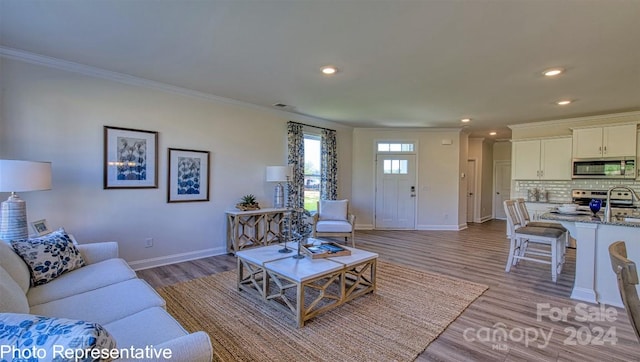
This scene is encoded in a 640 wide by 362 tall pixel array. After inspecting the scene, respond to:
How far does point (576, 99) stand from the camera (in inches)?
171

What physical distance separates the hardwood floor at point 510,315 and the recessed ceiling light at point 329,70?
2771mm

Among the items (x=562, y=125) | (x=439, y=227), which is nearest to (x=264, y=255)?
(x=439, y=227)

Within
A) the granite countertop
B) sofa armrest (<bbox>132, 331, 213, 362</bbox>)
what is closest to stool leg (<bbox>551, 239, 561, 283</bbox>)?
the granite countertop

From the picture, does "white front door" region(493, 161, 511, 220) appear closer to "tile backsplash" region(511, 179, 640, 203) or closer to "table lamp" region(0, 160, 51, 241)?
"tile backsplash" region(511, 179, 640, 203)

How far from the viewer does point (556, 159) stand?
5.74m

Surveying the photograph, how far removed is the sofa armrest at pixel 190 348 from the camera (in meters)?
1.25

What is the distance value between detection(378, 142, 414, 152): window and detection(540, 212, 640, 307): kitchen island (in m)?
4.35

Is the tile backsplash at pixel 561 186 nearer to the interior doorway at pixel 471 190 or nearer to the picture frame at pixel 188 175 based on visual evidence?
the interior doorway at pixel 471 190

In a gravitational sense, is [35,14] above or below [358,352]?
above

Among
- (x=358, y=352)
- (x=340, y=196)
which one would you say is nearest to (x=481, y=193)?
(x=340, y=196)

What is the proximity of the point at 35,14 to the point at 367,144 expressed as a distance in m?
6.06

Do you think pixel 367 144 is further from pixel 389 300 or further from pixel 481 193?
pixel 389 300

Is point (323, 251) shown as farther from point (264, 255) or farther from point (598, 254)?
point (598, 254)

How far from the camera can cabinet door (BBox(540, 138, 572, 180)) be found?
222 inches
